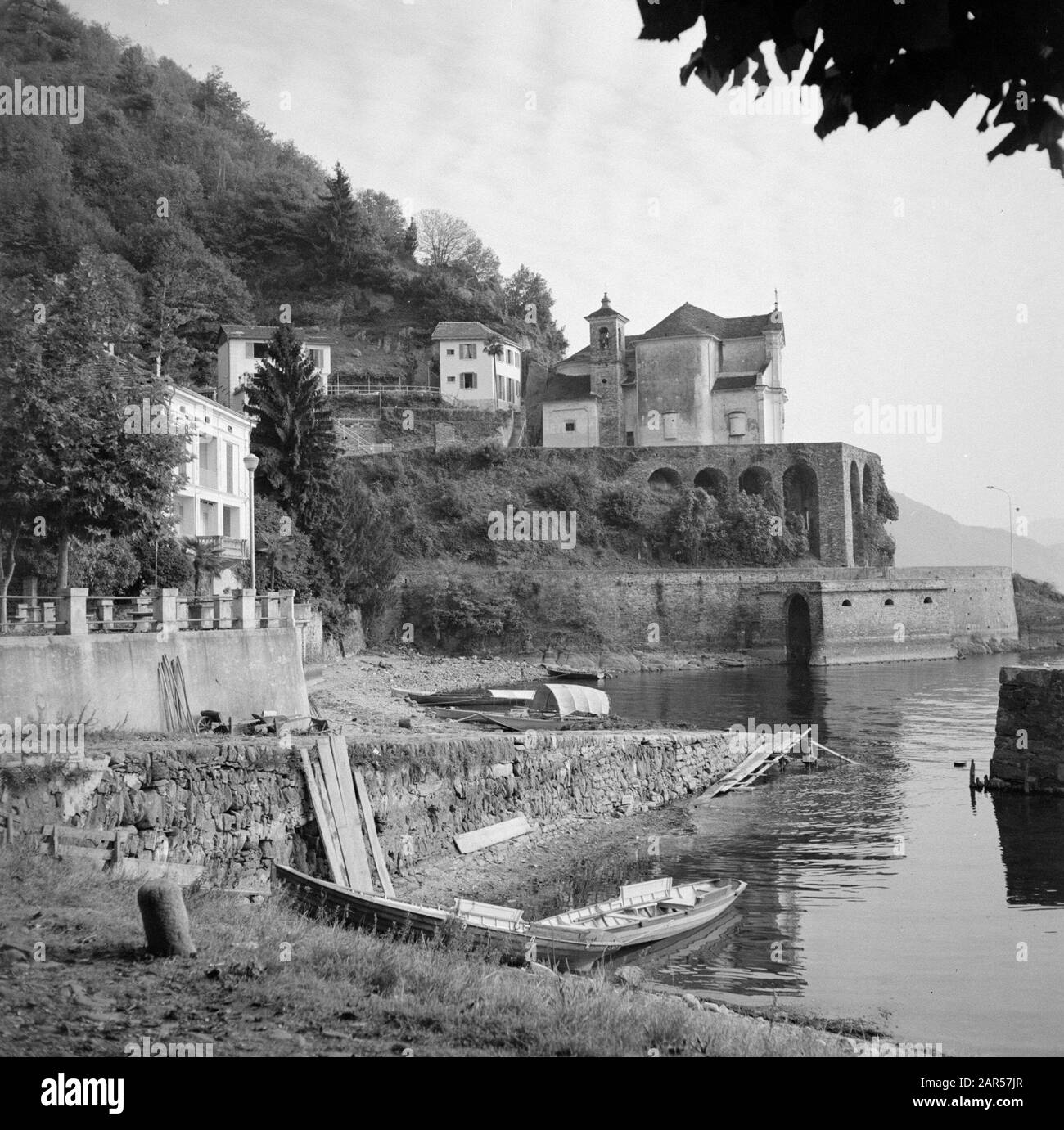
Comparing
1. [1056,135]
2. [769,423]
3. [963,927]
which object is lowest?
[963,927]

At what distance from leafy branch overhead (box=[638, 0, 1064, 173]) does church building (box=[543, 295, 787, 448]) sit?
75.0 metres

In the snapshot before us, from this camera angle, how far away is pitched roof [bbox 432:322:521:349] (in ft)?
274

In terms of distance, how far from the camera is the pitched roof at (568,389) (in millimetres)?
82500

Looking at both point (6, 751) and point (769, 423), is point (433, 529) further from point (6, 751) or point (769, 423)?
point (6, 751)

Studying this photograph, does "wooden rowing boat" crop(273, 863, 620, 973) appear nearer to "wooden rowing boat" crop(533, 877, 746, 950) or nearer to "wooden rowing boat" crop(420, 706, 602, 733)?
"wooden rowing boat" crop(533, 877, 746, 950)

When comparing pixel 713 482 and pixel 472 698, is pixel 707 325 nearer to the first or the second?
pixel 713 482

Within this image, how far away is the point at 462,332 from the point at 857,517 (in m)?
31.0

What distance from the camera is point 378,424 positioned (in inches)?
3105

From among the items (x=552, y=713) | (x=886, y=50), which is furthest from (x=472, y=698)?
(x=886, y=50)

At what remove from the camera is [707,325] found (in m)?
82.6

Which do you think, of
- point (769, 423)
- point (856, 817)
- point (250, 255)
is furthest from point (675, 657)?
point (250, 255)

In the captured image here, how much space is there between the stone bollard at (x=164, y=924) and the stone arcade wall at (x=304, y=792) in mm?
5663

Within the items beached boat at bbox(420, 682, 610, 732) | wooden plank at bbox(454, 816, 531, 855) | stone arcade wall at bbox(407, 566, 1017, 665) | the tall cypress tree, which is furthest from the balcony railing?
stone arcade wall at bbox(407, 566, 1017, 665)

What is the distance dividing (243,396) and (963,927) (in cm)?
5899
